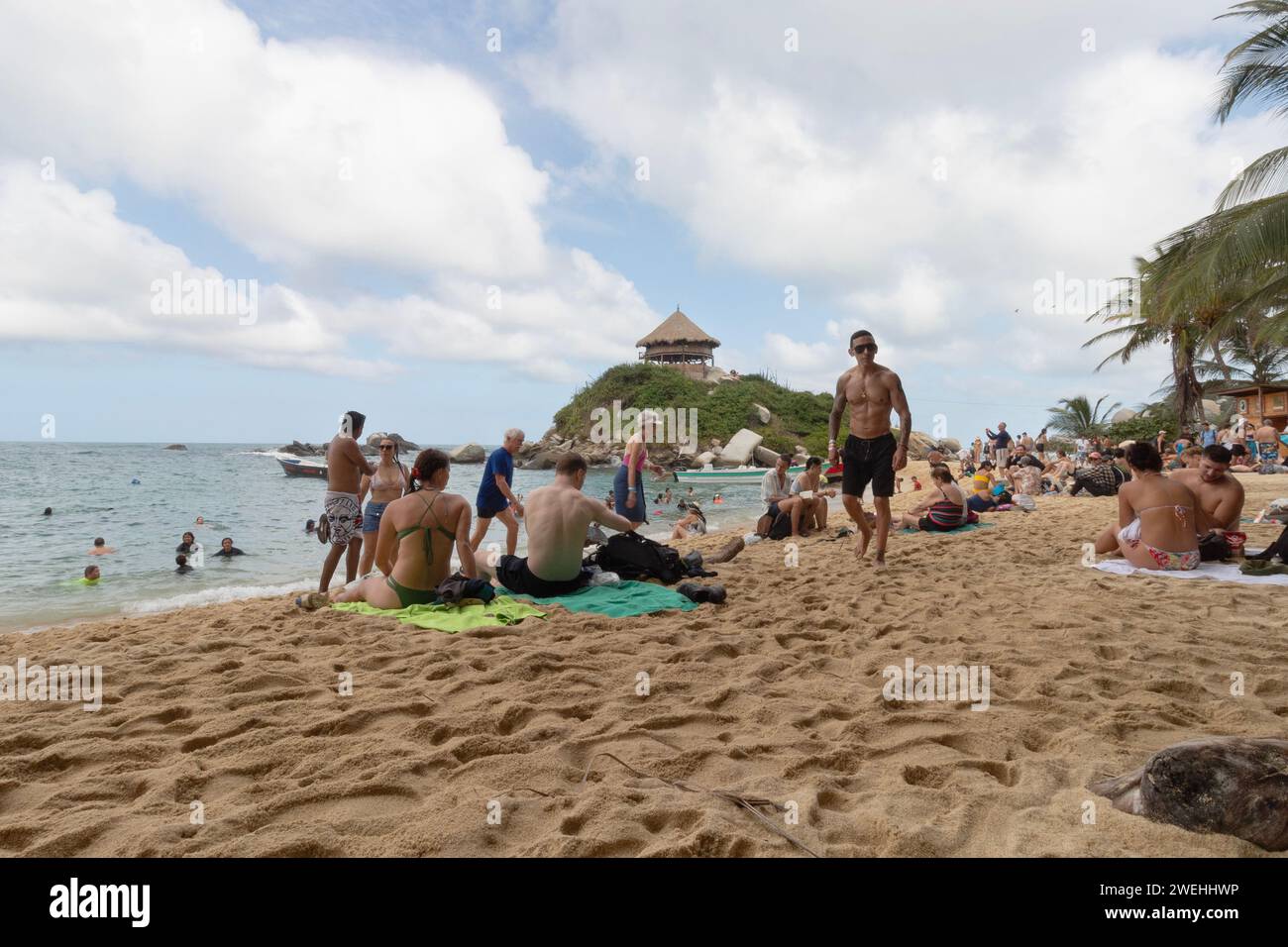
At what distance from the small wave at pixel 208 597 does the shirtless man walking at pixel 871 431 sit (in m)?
6.17

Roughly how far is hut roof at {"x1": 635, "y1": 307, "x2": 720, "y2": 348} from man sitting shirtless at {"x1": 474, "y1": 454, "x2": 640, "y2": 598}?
4748 cm

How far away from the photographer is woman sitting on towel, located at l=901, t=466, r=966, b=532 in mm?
8914

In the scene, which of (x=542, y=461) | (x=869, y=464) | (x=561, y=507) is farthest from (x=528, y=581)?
(x=542, y=461)

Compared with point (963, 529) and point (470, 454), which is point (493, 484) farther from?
point (470, 454)

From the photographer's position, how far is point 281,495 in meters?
25.1

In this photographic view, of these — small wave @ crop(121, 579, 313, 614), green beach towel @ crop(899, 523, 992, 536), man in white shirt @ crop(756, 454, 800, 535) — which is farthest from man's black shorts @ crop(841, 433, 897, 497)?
small wave @ crop(121, 579, 313, 614)

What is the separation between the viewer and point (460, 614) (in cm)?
434

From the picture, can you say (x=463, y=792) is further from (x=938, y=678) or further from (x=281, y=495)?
(x=281, y=495)

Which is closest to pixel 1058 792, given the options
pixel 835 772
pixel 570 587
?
pixel 835 772

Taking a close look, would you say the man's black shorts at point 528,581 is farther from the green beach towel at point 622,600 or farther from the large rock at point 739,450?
the large rock at point 739,450

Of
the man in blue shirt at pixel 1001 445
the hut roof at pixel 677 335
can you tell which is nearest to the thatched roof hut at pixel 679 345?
the hut roof at pixel 677 335

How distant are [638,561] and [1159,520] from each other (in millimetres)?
4263

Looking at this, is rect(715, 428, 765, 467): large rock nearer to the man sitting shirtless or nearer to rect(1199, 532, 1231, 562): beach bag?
rect(1199, 532, 1231, 562): beach bag

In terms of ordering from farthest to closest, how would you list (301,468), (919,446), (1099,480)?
(919,446) → (301,468) → (1099,480)
